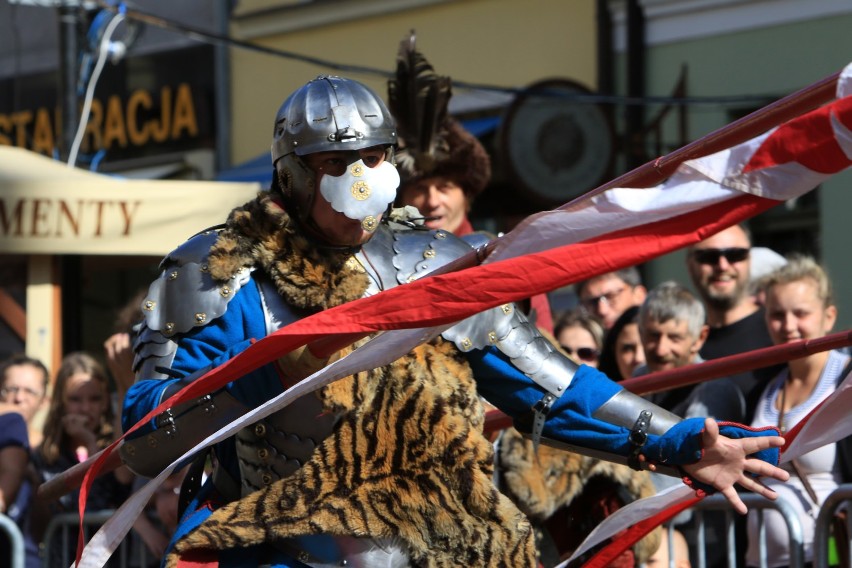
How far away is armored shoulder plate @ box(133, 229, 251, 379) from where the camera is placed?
390 centimetres

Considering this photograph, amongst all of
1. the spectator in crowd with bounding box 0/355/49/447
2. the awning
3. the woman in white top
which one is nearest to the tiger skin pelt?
the woman in white top

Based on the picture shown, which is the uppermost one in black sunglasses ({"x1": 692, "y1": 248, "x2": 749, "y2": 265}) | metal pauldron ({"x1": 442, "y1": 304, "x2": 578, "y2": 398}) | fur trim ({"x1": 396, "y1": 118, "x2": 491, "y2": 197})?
fur trim ({"x1": 396, "y1": 118, "x2": 491, "y2": 197})

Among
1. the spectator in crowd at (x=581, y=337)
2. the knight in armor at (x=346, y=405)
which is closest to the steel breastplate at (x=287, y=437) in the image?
the knight in armor at (x=346, y=405)

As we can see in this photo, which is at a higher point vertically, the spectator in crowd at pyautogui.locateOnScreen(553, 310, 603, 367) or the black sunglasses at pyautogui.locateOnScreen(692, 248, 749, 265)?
the black sunglasses at pyautogui.locateOnScreen(692, 248, 749, 265)

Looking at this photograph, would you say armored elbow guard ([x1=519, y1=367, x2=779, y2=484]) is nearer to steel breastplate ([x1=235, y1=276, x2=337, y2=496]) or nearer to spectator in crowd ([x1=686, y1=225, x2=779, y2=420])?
steel breastplate ([x1=235, y1=276, x2=337, y2=496])

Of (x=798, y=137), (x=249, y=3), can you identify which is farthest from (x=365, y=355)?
(x=249, y=3)

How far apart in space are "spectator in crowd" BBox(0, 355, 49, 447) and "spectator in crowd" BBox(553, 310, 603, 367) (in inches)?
90.9

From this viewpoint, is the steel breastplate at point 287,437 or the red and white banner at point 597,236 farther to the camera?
the steel breastplate at point 287,437

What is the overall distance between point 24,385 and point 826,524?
3.67 metres

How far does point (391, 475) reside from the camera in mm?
3879

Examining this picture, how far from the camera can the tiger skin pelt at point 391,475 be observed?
3797 millimetres

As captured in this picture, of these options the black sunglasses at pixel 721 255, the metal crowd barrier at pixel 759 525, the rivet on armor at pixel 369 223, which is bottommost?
the metal crowd barrier at pixel 759 525

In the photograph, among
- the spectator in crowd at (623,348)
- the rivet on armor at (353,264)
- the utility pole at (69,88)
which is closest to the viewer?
the rivet on armor at (353,264)

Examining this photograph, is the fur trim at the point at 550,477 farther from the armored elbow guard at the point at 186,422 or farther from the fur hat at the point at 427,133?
the armored elbow guard at the point at 186,422
